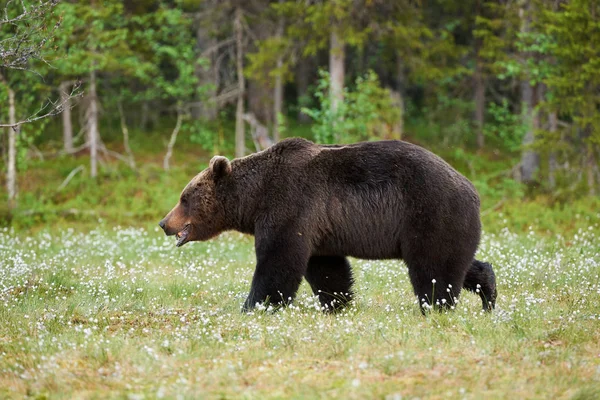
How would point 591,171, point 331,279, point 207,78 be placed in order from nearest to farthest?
point 331,279, point 591,171, point 207,78

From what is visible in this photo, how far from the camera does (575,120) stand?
17.6 m

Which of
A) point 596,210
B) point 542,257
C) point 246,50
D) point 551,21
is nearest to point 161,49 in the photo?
point 246,50

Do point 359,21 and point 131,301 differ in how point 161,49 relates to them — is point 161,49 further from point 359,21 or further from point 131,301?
point 131,301

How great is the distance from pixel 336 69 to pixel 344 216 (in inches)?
540

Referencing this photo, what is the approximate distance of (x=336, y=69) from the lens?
21344 millimetres

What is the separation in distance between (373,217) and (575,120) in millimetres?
11220

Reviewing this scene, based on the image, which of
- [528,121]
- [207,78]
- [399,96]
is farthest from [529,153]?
[207,78]

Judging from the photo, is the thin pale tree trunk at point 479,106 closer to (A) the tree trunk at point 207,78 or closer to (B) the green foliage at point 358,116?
(B) the green foliage at point 358,116

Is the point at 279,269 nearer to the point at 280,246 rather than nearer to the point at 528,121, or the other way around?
the point at 280,246

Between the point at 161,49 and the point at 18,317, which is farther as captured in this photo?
the point at 161,49

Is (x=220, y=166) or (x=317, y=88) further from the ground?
(x=220, y=166)

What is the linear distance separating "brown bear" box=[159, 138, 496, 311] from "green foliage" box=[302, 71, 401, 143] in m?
11.0

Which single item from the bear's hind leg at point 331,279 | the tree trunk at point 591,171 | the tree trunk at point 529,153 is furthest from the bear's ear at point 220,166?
the tree trunk at point 529,153

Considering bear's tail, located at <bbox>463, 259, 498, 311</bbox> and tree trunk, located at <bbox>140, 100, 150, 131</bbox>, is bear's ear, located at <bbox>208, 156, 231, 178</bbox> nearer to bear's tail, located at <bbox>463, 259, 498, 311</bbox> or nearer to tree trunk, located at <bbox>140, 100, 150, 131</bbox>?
bear's tail, located at <bbox>463, 259, 498, 311</bbox>
